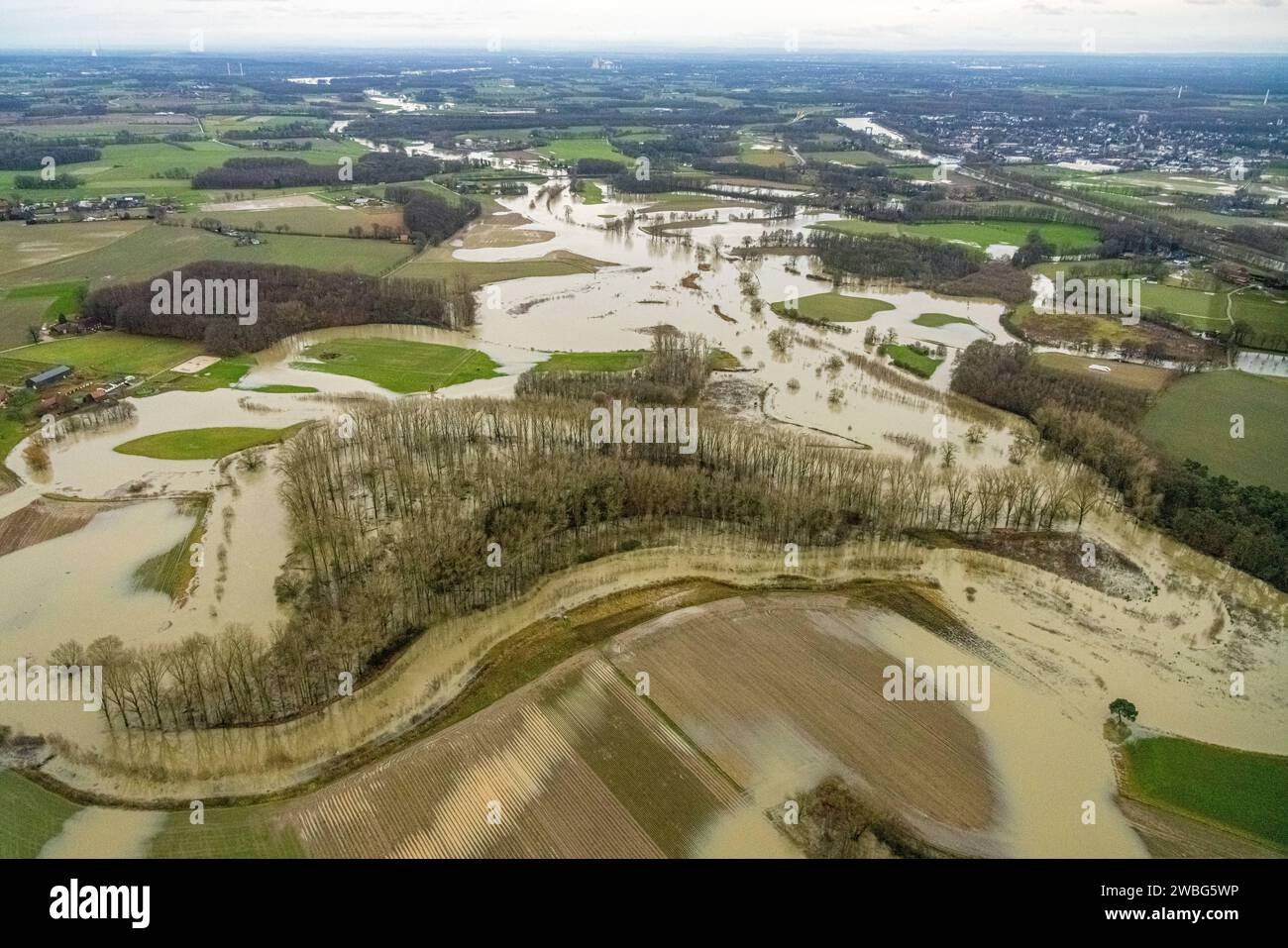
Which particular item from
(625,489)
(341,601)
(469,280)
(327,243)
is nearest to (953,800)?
(625,489)

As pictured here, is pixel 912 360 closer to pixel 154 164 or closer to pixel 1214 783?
pixel 1214 783

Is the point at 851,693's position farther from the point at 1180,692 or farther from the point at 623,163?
the point at 623,163

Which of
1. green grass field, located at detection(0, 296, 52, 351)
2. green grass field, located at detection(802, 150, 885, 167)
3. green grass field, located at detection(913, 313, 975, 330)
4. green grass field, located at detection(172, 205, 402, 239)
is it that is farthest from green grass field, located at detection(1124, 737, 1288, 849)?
green grass field, located at detection(802, 150, 885, 167)

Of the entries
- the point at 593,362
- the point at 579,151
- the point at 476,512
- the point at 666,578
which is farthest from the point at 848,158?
the point at 476,512

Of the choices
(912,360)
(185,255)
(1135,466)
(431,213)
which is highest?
(431,213)

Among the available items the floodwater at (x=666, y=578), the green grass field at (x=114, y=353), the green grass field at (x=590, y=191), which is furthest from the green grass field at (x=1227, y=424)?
the green grass field at (x=590, y=191)

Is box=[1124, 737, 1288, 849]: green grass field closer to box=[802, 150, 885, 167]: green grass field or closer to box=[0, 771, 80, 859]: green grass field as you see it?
box=[0, 771, 80, 859]: green grass field

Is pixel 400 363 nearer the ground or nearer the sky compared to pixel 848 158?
nearer the ground
